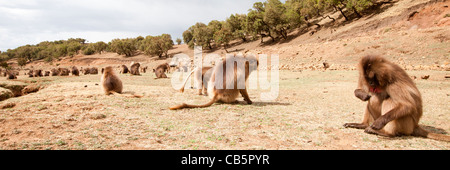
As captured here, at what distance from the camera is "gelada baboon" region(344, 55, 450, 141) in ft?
14.2

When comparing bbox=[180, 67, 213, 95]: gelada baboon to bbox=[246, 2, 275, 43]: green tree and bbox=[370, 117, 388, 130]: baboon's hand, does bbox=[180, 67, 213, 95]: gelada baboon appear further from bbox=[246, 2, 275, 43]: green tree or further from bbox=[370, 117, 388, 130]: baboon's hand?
bbox=[246, 2, 275, 43]: green tree

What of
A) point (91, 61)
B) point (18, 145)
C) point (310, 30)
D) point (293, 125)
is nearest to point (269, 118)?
point (293, 125)

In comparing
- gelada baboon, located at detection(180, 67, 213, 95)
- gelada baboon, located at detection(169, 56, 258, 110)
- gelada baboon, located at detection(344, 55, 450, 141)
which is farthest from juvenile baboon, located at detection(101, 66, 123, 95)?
gelada baboon, located at detection(344, 55, 450, 141)

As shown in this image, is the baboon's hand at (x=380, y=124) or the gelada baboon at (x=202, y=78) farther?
the gelada baboon at (x=202, y=78)

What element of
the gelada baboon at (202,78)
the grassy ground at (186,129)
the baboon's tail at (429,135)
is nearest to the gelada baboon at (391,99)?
the baboon's tail at (429,135)

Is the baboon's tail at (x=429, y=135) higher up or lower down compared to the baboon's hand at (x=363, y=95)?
lower down

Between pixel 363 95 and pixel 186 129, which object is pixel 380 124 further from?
pixel 186 129

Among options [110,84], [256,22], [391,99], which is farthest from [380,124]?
[256,22]

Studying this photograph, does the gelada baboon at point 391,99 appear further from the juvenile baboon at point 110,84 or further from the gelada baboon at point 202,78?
the juvenile baboon at point 110,84

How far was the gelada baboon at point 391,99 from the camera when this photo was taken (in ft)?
14.2

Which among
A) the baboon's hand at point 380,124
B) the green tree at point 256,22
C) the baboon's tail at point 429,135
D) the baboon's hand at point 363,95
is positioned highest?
the green tree at point 256,22
